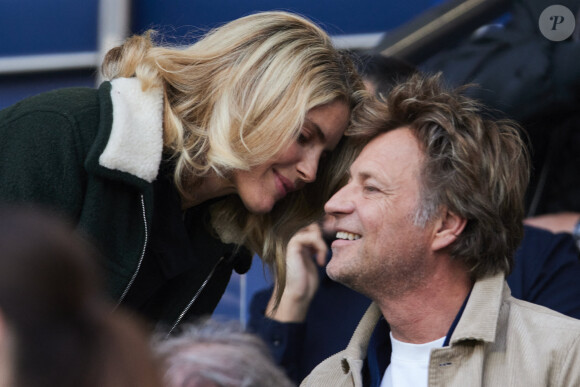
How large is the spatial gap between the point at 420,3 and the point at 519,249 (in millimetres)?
1393

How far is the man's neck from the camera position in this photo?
2764 mm

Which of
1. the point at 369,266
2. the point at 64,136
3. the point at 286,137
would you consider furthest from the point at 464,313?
the point at 64,136

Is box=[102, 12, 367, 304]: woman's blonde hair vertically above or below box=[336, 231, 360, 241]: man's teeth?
above

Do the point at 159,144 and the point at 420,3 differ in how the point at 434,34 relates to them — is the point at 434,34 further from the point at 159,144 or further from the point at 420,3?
the point at 159,144

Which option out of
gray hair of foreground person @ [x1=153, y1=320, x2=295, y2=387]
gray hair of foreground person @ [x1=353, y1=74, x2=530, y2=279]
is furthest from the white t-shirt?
gray hair of foreground person @ [x1=153, y1=320, x2=295, y2=387]

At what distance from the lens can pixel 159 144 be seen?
2623mm

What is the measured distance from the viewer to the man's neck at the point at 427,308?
2764mm

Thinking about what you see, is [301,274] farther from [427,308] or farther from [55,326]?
[55,326]

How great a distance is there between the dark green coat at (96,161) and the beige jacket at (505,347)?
876 mm

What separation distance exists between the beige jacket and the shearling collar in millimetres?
914

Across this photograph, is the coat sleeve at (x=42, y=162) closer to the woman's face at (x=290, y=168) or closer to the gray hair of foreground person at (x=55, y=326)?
the woman's face at (x=290, y=168)

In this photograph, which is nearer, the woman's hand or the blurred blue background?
the woman's hand

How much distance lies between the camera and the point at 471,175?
2.84 meters

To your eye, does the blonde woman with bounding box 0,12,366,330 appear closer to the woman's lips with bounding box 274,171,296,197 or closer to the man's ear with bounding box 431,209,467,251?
the woman's lips with bounding box 274,171,296,197
